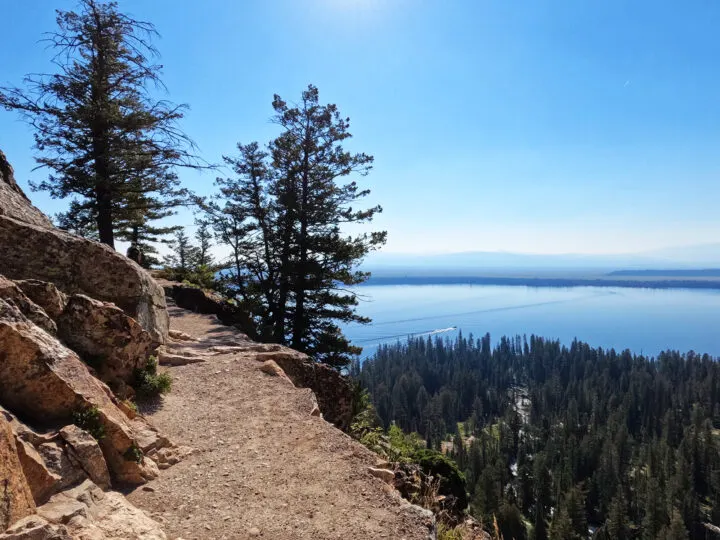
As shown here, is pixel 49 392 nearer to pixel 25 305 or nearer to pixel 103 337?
pixel 25 305

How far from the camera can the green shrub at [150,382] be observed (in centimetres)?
770

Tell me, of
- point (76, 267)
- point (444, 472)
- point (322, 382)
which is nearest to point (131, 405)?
point (76, 267)

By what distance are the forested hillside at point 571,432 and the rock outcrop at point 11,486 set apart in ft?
122

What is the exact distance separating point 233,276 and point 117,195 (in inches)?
298

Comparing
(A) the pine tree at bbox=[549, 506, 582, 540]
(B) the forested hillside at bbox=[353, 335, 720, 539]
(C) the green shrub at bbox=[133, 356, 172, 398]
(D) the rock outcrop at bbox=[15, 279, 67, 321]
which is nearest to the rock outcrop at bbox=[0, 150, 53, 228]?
(D) the rock outcrop at bbox=[15, 279, 67, 321]

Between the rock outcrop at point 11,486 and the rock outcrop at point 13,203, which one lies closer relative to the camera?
the rock outcrop at point 11,486

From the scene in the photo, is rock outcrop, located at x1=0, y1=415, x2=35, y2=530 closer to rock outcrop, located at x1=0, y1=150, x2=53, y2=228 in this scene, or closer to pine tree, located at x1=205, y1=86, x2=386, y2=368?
rock outcrop, located at x1=0, y1=150, x2=53, y2=228

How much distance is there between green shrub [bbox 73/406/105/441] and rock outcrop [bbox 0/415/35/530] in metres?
1.25

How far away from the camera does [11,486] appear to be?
12.3 feet

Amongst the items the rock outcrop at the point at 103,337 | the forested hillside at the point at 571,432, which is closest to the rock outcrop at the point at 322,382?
the rock outcrop at the point at 103,337

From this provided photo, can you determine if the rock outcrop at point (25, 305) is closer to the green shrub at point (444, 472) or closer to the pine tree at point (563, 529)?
the green shrub at point (444, 472)

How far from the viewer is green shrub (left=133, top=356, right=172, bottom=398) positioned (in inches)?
303

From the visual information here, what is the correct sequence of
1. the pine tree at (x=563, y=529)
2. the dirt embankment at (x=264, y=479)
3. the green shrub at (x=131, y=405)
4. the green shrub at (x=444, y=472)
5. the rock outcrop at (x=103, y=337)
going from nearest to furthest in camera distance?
1. the dirt embankment at (x=264, y=479)
2. the green shrub at (x=131, y=405)
3. the rock outcrop at (x=103, y=337)
4. the green shrub at (x=444, y=472)
5. the pine tree at (x=563, y=529)

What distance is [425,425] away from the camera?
343 ft
